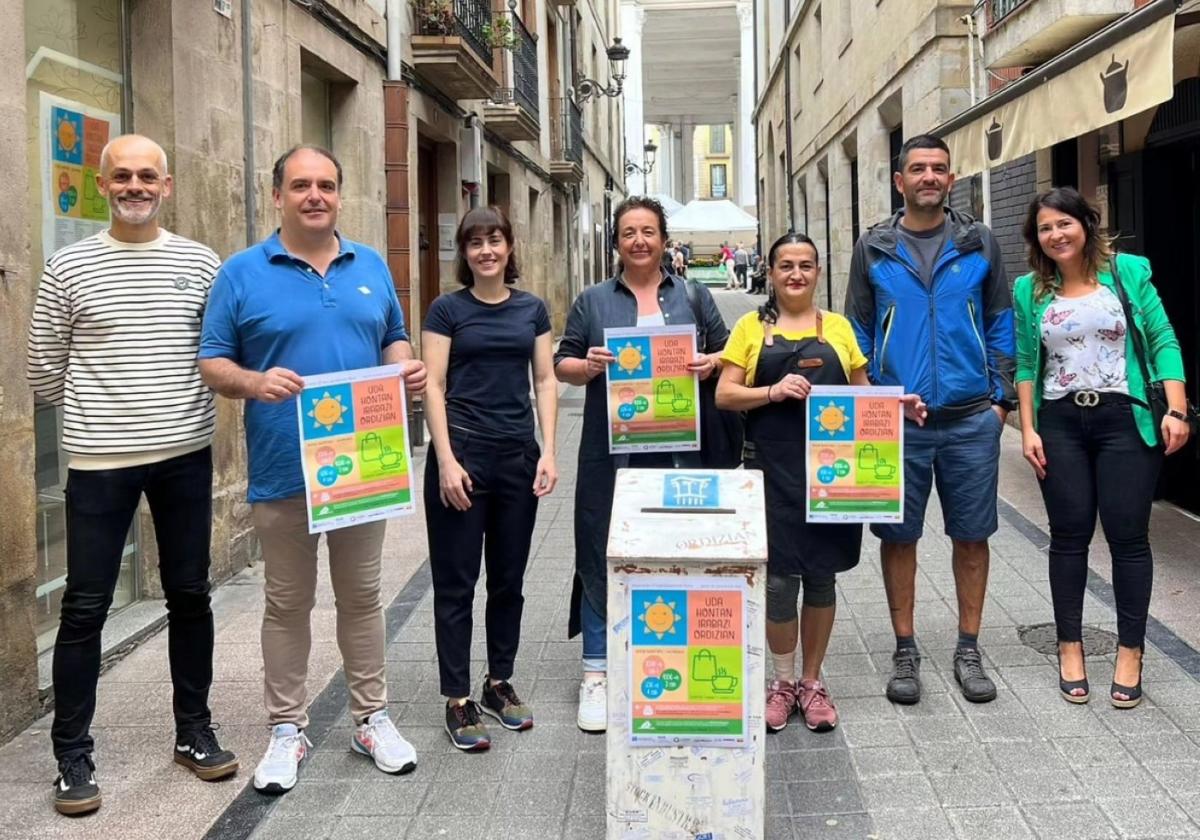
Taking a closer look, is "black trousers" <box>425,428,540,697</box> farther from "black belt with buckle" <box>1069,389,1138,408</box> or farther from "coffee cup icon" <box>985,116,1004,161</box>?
"coffee cup icon" <box>985,116,1004,161</box>

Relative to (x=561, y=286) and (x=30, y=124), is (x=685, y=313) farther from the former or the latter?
(x=561, y=286)

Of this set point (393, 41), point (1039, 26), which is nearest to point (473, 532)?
point (1039, 26)

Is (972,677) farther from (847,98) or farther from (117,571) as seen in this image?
(847,98)

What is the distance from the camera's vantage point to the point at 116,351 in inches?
134

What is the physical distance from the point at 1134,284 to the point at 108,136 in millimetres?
4658

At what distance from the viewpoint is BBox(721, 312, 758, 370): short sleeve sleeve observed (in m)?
3.79

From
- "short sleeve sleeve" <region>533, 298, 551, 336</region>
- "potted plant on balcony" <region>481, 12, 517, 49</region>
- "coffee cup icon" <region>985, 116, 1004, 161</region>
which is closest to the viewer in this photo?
"short sleeve sleeve" <region>533, 298, 551, 336</region>

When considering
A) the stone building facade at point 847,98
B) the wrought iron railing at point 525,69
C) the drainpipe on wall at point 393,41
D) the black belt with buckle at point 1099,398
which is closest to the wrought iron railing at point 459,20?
the drainpipe on wall at point 393,41

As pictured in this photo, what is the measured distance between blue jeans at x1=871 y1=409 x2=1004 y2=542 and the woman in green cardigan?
160 millimetres

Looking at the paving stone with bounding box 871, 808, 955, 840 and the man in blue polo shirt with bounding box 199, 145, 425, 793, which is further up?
the man in blue polo shirt with bounding box 199, 145, 425, 793

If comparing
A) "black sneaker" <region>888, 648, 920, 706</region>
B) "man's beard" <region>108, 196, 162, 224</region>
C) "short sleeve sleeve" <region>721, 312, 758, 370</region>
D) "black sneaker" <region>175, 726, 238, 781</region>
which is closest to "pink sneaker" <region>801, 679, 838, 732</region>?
"black sneaker" <region>888, 648, 920, 706</region>

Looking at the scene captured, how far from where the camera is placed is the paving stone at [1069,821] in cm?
308

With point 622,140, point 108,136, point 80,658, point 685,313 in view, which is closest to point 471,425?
point 685,313

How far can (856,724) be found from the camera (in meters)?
3.95
